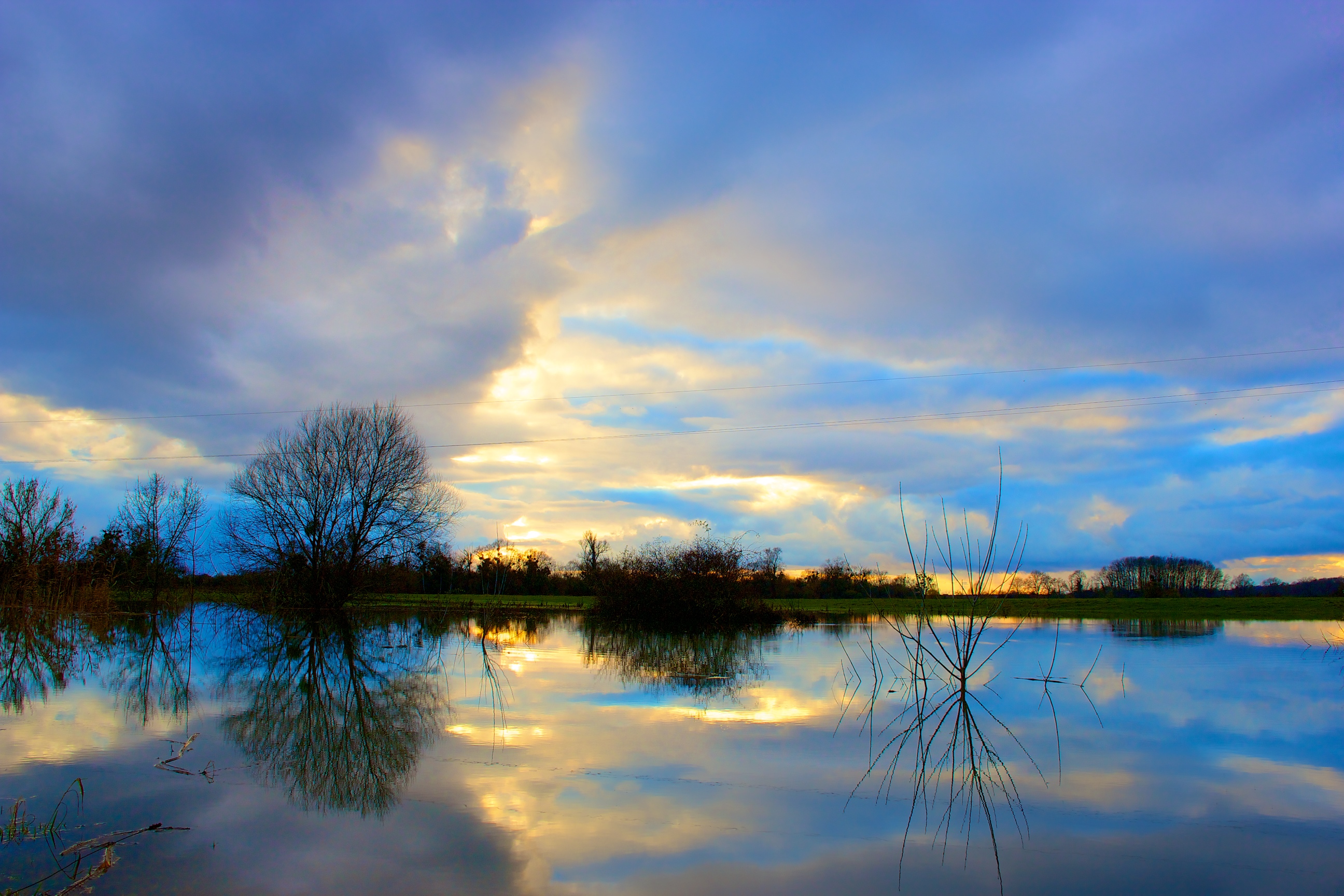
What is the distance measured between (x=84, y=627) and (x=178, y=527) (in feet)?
80.0

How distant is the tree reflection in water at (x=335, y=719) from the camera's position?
264 inches

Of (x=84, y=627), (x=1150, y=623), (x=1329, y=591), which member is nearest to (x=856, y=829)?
(x=84, y=627)

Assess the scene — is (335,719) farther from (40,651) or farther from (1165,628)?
(1165,628)

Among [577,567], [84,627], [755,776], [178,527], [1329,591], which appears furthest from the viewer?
[1329,591]

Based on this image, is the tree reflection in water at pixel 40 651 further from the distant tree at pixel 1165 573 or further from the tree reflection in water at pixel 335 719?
the distant tree at pixel 1165 573

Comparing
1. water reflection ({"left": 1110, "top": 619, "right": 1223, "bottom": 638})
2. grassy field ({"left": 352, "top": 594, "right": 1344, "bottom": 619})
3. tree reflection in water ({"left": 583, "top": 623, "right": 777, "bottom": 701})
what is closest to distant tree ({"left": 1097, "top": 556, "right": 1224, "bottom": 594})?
grassy field ({"left": 352, "top": 594, "right": 1344, "bottom": 619})

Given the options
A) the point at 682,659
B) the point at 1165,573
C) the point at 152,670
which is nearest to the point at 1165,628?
the point at 682,659

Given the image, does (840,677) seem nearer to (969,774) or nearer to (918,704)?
(918,704)

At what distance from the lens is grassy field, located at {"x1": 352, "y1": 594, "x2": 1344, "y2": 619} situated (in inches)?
1505

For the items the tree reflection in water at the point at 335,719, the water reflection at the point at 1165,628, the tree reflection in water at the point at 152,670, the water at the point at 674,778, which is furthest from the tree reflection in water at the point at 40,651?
the water reflection at the point at 1165,628

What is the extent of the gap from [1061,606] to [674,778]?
157 feet

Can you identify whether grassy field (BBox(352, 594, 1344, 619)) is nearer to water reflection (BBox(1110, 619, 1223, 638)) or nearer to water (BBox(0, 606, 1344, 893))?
water reflection (BBox(1110, 619, 1223, 638))

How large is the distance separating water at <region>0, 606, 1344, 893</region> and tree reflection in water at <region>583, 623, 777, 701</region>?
23cm

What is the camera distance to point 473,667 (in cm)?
1512
